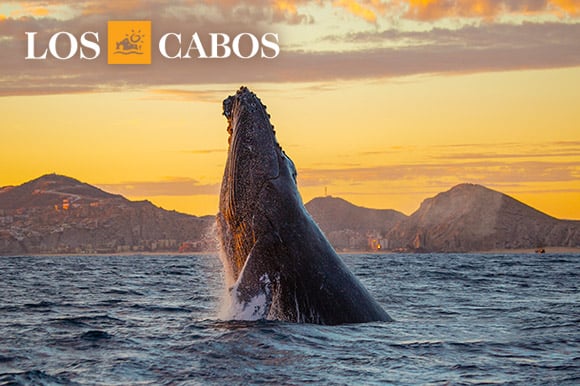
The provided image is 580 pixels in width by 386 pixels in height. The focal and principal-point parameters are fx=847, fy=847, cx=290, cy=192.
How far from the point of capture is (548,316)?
12.9 meters

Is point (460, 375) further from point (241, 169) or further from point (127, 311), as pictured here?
point (127, 311)

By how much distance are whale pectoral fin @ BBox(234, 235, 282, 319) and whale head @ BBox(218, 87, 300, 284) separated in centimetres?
23

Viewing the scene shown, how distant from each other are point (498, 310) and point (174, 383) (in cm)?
793

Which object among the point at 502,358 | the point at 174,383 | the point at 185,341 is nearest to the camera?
the point at 174,383

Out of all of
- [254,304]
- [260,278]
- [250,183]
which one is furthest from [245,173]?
[254,304]

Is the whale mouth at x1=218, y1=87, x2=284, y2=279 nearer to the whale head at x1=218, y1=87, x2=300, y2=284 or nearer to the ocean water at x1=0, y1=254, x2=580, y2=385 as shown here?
the whale head at x1=218, y1=87, x2=300, y2=284

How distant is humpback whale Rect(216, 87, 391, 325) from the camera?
9.05 meters

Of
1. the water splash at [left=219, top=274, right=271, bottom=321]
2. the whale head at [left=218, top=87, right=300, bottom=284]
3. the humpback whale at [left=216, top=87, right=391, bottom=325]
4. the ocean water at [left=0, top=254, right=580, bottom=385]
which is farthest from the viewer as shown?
the whale head at [left=218, top=87, right=300, bottom=284]

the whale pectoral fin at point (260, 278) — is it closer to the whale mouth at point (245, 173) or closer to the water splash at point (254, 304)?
the water splash at point (254, 304)

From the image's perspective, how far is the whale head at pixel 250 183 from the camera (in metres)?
9.40

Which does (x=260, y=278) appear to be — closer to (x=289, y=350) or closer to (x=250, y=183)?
(x=289, y=350)

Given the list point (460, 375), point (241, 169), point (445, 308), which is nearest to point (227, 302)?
point (241, 169)

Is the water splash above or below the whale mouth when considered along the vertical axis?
below

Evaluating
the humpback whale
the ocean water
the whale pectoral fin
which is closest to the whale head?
the humpback whale
